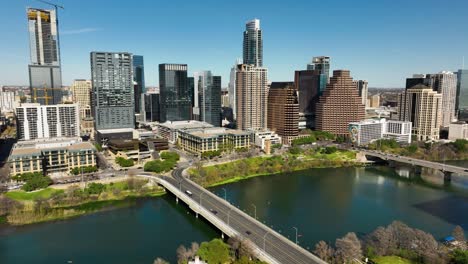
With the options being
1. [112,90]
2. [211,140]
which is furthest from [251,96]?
[112,90]

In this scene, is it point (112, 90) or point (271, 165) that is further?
point (112, 90)

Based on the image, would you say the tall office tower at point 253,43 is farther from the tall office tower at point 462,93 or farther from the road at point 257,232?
the road at point 257,232

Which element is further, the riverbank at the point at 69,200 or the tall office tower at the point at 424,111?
the tall office tower at the point at 424,111

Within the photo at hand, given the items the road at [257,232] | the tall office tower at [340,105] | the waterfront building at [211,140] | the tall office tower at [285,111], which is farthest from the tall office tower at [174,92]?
the road at [257,232]

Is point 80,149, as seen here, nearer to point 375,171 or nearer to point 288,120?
point 288,120

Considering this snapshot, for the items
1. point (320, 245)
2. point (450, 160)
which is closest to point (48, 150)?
point (320, 245)

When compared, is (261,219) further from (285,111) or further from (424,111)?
(424,111)
